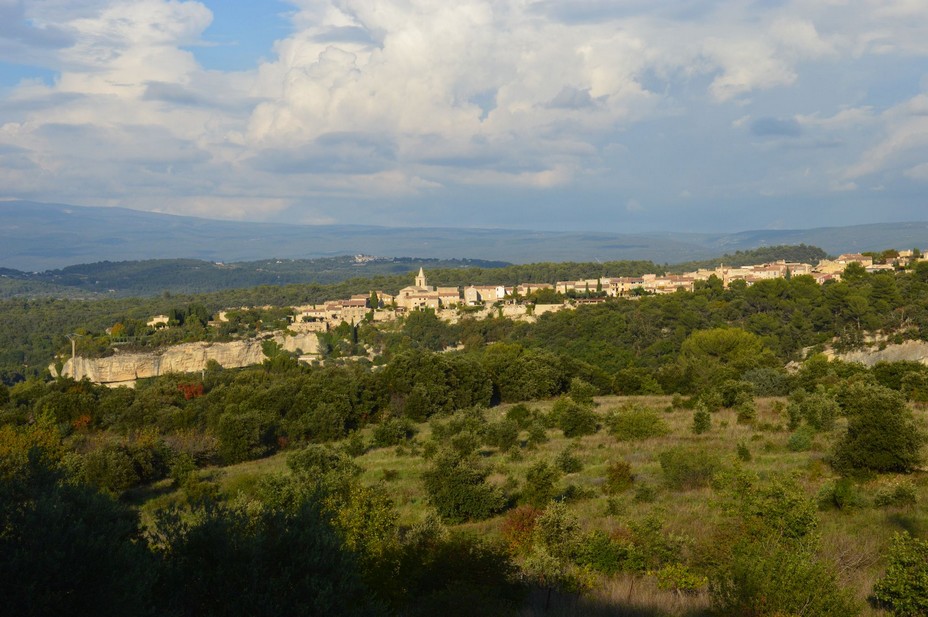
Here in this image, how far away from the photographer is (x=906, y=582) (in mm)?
7215

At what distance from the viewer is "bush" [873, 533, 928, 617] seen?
7.12 metres

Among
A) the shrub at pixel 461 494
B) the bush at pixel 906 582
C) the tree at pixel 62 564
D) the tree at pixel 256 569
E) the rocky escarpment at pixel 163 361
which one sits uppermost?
the tree at pixel 62 564

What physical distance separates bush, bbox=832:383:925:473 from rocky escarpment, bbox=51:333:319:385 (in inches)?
1448

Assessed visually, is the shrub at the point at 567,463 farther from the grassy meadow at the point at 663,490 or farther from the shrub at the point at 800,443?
the shrub at the point at 800,443

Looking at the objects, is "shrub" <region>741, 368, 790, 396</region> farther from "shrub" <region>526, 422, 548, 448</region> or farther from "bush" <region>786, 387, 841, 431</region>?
"shrub" <region>526, 422, 548, 448</region>

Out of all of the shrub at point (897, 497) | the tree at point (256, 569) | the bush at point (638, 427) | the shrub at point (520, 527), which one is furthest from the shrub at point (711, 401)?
the tree at point (256, 569)

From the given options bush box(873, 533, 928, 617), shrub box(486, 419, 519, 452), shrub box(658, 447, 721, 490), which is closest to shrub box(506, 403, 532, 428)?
shrub box(486, 419, 519, 452)

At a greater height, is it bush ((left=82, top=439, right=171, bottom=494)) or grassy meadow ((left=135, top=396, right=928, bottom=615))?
grassy meadow ((left=135, top=396, right=928, bottom=615))

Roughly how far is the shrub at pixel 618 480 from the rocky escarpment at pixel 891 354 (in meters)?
21.4

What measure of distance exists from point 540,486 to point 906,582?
6844mm

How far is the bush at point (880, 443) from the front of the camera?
42.9ft

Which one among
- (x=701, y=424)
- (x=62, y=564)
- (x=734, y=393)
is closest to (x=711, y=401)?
(x=734, y=393)

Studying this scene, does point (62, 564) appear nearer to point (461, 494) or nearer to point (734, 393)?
point (461, 494)

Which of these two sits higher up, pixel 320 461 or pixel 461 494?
pixel 461 494
